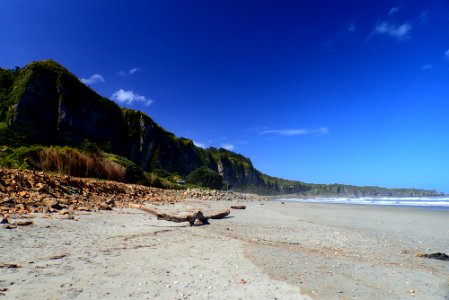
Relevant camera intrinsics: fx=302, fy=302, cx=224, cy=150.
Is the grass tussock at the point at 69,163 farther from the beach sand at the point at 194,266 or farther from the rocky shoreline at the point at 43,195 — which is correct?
the beach sand at the point at 194,266

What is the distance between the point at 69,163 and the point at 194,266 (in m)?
12.4

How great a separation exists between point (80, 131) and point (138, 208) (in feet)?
105

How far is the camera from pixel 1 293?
2.63m

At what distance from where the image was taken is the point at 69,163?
14.2 metres

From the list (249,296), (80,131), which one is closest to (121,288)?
(249,296)

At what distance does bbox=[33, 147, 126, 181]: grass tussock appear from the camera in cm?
1374

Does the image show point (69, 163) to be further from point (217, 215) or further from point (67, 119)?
point (67, 119)

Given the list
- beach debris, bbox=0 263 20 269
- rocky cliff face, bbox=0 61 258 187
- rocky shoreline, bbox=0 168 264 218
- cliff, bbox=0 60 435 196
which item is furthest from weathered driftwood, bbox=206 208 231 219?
rocky cliff face, bbox=0 61 258 187

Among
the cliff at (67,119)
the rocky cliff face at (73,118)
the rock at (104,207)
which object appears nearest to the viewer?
the rock at (104,207)

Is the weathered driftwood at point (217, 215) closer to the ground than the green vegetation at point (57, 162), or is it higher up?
closer to the ground

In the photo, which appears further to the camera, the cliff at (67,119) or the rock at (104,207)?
the cliff at (67,119)

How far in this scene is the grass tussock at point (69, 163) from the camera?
45.1 feet

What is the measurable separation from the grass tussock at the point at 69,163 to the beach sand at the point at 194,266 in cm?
894

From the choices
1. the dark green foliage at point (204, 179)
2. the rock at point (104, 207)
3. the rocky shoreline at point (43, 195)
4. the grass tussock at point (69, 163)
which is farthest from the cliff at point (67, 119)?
the rock at point (104, 207)
